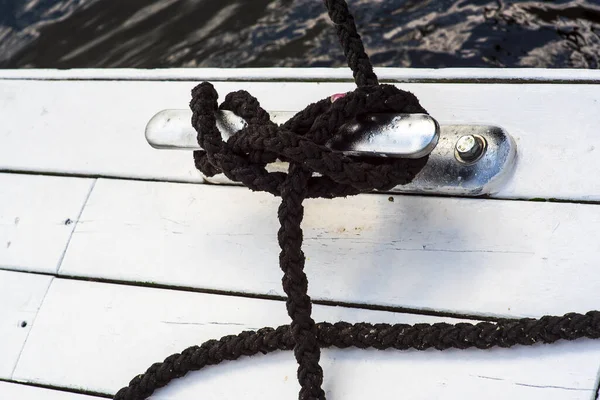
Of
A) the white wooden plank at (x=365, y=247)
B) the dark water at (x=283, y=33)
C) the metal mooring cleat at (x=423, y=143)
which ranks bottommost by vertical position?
the white wooden plank at (x=365, y=247)

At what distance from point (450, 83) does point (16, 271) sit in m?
0.84

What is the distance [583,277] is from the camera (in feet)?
3.05

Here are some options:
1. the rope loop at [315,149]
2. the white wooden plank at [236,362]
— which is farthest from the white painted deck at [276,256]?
the rope loop at [315,149]

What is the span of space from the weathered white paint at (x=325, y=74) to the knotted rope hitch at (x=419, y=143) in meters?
0.18

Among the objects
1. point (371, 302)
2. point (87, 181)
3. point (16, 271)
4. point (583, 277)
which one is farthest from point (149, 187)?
point (583, 277)

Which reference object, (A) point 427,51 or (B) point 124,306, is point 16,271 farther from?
(A) point 427,51

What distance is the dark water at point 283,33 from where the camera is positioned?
2.37 meters

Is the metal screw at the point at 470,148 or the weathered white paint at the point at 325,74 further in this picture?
the weathered white paint at the point at 325,74

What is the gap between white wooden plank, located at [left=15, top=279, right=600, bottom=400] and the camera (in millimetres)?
882

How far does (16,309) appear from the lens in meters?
1.19

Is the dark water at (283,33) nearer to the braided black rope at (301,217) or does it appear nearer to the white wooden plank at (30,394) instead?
the braided black rope at (301,217)

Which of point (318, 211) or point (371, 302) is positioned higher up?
point (318, 211)

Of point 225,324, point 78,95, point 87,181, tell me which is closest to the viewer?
point 225,324

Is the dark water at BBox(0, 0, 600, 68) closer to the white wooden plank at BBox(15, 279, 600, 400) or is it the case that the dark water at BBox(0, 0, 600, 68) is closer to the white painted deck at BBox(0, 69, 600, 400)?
the white painted deck at BBox(0, 69, 600, 400)
